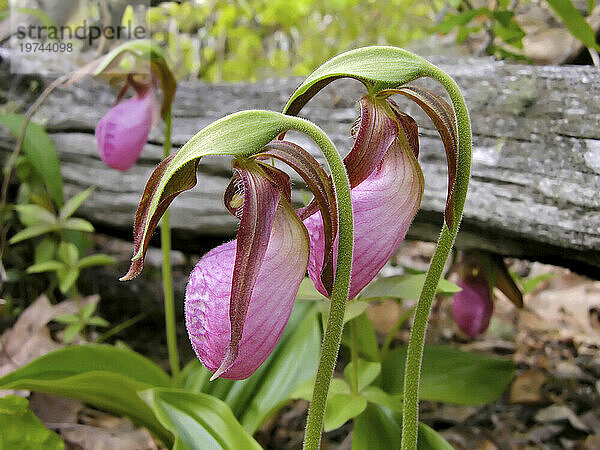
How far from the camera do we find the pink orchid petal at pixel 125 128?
1364 mm

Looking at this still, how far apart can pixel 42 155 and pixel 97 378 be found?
1.15 metres

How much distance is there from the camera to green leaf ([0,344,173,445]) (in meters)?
1.03

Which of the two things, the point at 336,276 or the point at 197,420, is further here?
the point at 197,420

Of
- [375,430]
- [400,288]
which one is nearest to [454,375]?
[375,430]

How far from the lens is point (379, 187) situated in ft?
2.32

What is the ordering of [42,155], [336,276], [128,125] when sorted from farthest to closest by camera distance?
1. [42,155]
2. [128,125]
3. [336,276]

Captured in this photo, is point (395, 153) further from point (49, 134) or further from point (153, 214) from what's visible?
point (49, 134)

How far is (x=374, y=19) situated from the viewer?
3365 mm

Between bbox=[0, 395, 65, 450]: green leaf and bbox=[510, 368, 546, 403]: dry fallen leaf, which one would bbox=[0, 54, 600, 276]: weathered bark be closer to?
bbox=[510, 368, 546, 403]: dry fallen leaf

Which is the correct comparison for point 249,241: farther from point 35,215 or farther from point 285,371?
point 35,215

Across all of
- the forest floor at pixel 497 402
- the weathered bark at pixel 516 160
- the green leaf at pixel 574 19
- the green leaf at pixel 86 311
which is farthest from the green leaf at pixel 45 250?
the green leaf at pixel 574 19

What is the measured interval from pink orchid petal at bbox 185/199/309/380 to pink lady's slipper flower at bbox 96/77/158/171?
85cm

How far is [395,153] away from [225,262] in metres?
0.29

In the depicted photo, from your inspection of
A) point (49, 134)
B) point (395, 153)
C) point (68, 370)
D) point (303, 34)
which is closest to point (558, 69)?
point (395, 153)
